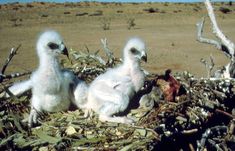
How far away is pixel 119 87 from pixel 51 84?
83cm

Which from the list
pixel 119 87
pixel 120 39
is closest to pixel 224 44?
pixel 119 87

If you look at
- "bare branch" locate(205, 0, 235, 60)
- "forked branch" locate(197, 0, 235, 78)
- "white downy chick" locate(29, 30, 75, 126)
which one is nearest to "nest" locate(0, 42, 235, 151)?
"white downy chick" locate(29, 30, 75, 126)

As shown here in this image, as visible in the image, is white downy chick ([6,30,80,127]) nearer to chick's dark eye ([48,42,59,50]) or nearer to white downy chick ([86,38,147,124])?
chick's dark eye ([48,42,59,50])

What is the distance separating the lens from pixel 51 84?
5926mm

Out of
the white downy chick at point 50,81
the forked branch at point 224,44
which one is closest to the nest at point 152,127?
the white downy chick at point 50,81

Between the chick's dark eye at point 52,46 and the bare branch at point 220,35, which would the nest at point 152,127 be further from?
the chick's dark eye at point 52,46

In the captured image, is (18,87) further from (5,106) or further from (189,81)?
(189,81)

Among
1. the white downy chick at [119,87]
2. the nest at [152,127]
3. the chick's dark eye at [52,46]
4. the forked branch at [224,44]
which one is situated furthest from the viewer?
the chick's dark eye at [52,46]

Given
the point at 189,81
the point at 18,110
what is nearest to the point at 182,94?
the point at 189,81

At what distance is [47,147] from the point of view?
16.6 ft

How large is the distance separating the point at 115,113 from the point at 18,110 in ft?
4.18

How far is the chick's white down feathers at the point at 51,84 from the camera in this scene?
5961mm

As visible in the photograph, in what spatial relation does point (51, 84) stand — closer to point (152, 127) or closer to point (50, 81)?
point (50, 81)

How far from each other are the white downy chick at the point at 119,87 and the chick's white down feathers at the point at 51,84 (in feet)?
0.73
